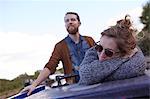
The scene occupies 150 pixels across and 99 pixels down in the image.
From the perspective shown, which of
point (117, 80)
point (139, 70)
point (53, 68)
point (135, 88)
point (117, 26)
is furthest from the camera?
point (53, 68)

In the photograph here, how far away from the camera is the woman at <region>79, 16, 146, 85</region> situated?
2.41 metres

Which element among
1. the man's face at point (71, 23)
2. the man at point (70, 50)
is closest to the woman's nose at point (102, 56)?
the man at point (70, 50)

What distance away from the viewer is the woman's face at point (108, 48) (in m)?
Result: 2.49

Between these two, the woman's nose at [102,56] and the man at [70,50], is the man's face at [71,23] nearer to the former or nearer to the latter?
the man at [70,50]

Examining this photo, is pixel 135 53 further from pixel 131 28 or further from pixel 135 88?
pixel 135 88

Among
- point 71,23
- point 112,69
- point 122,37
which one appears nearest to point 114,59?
point 112,69

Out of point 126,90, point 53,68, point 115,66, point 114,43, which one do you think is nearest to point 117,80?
point 115,66

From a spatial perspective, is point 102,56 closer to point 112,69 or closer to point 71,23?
point 112,69

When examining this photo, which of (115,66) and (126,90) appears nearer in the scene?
(126,90)

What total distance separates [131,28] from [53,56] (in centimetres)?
237

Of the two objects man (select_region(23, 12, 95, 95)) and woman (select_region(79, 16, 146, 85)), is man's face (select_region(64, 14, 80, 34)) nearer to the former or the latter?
man (select_region(23, 12, 95, 95))

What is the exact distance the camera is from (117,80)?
2.34 meters

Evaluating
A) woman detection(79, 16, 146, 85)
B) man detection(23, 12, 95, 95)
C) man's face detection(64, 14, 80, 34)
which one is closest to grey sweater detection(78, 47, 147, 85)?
woman detection(79, 16, 146, 85)

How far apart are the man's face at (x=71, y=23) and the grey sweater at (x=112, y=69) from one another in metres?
2.71
